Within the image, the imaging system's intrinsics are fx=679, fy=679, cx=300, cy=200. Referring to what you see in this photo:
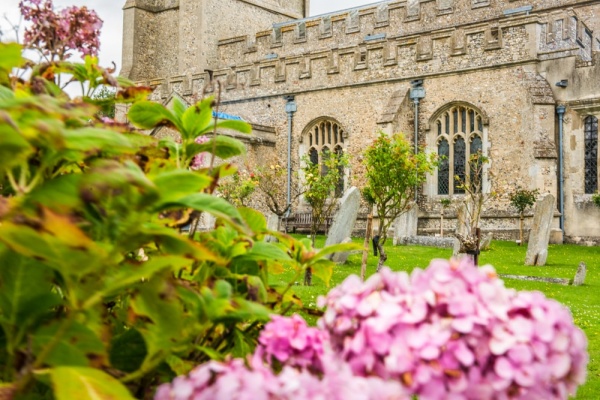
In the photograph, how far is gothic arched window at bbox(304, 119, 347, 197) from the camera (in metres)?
22.2

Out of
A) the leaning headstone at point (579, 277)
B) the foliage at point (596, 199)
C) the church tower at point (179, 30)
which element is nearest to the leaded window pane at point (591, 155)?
the foliage at point (596, 199)

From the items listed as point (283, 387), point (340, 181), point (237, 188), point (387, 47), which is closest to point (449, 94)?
point (387, 47)

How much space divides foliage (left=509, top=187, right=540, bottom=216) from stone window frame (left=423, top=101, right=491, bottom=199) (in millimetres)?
1315

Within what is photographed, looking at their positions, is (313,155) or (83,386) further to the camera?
(313,155)

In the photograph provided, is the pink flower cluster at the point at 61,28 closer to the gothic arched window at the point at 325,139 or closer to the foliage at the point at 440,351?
the foliage at the point at 440,351

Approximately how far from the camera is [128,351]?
4.66 ft

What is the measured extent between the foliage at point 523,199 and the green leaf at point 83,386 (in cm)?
1753

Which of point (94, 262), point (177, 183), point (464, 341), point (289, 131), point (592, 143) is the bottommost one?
point (464, 341)

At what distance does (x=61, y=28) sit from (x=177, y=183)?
183 cm

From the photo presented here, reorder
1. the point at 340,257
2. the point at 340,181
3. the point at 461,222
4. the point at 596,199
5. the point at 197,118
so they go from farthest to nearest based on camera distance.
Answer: the point at 340,181
the point at 596,199
the point at 461,222
the point at 340,257
the point at 197,118

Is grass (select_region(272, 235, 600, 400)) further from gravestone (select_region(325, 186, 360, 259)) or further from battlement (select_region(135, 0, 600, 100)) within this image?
battlement (select_region(135, 0, 600, 100))

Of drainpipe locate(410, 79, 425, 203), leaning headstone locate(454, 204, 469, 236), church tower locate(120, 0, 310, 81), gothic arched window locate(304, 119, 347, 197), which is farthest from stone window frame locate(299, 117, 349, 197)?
church tower locate(120, 0, 310, 81)

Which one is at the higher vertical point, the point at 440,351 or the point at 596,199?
the point at 596,199

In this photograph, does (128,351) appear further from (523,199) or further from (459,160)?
(459,160)
